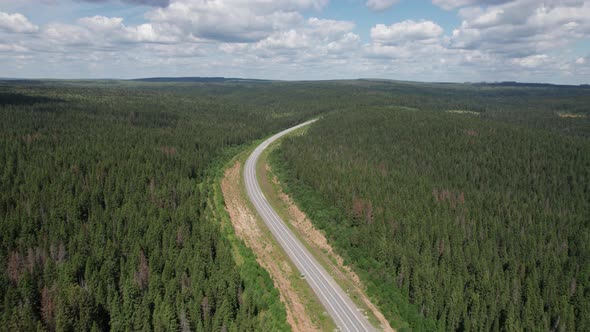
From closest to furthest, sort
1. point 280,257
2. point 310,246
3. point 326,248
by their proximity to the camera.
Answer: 1. point 280,257
2. point 326,248
3. point 310,246

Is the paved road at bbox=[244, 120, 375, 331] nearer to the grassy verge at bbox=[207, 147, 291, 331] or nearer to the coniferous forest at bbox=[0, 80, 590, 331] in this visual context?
the coniferous forest at bbox=[0, 80, 590, 331]

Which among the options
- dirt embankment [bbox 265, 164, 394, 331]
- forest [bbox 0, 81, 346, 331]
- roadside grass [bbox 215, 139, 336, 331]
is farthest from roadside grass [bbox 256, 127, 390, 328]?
forest [bbox 0, 81, 346, 331]

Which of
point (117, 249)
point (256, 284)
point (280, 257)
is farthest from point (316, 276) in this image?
point (117, 249)

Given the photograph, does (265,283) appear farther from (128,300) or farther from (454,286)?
(454,286)

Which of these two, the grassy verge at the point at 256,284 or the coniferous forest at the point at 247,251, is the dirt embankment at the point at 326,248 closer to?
the coniferous forest at the point at 247,251

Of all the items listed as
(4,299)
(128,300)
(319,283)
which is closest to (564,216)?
(319,283)

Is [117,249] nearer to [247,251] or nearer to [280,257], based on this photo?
[247,251]

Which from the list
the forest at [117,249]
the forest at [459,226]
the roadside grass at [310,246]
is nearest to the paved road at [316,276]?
the roadside grass at [310,246]
